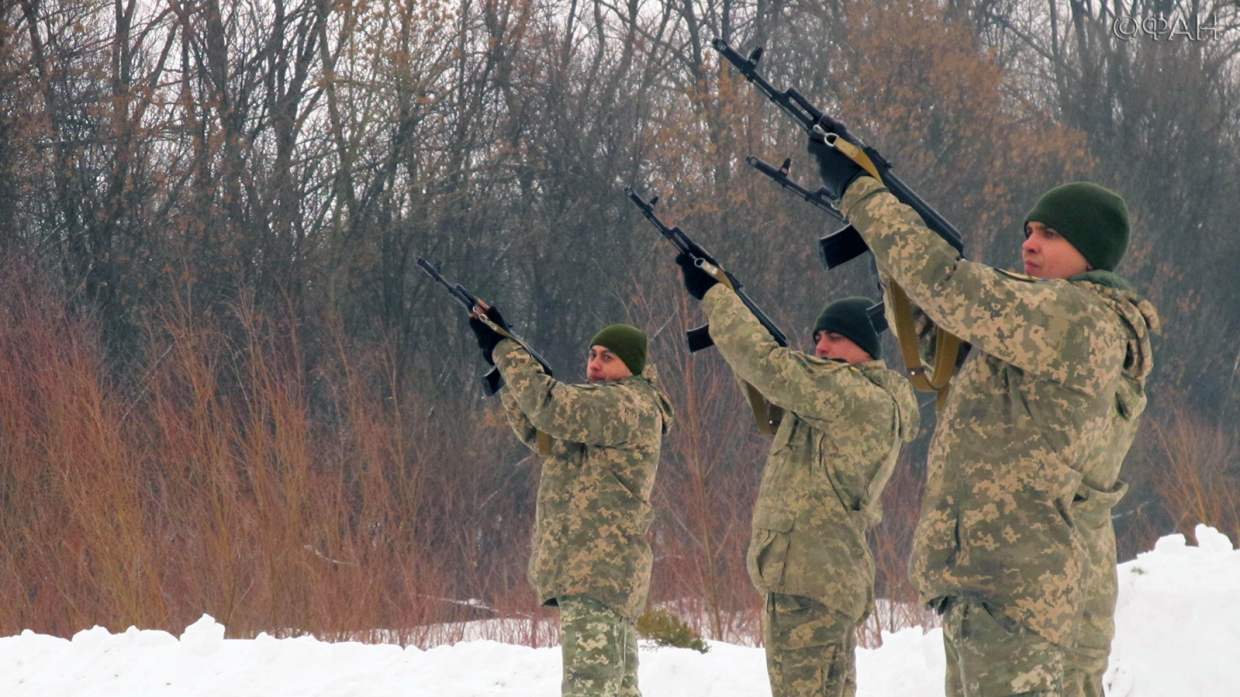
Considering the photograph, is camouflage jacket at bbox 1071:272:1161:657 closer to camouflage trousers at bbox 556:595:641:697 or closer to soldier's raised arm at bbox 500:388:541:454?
camouflage trousers at bbox 556:595:641:697

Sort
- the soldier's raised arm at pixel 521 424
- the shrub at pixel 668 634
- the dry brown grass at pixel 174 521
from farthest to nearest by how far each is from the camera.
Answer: the dry brown grass at pixel 174 521 < the shrub at pixel 668 634 < the soldier's raised arm at pixel 521 424

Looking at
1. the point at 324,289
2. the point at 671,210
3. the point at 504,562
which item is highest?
the point at 671,210

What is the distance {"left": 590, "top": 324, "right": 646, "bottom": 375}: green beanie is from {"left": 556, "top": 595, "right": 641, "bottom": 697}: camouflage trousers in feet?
2.98

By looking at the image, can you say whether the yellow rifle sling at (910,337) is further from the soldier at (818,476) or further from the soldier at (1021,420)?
the soldier at (818,476)

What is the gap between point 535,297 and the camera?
24016 mm

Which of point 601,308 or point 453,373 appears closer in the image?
point 453,373

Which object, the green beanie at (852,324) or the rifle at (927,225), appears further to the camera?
the green beanie at (852,324)

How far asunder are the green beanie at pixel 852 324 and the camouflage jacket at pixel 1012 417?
124cm

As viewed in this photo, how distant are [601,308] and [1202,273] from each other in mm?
13626

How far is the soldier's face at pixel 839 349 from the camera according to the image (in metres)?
4.32

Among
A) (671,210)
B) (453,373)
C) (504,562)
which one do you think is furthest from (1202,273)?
(504,562)

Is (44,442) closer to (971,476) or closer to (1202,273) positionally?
(971,476)

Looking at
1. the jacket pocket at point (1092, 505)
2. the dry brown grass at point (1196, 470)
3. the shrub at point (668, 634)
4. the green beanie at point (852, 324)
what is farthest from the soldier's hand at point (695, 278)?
the dry brown grass at point (1196, 470)

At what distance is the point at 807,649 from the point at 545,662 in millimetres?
2815
